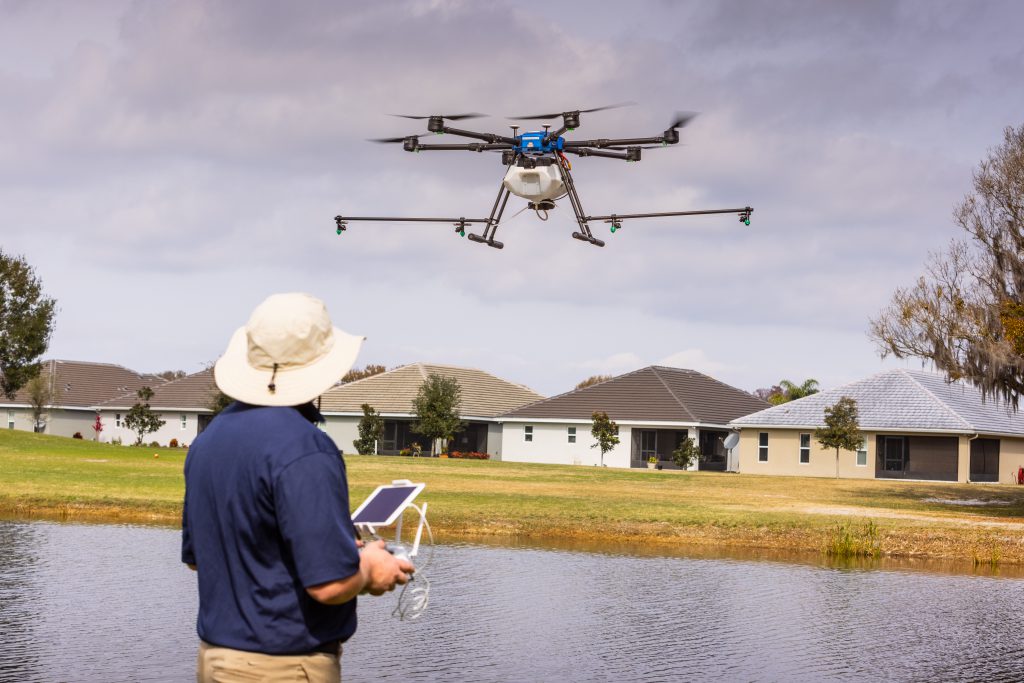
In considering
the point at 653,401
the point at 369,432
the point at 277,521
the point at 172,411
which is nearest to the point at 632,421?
the point at 653,401

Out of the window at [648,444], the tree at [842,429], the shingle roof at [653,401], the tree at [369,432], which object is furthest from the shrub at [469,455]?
the tree at [842,429]

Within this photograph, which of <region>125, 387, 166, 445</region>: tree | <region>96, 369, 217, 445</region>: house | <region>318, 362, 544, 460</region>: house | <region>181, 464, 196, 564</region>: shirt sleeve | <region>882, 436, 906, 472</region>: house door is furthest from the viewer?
<region>96, 369, 217, 445</region>: house

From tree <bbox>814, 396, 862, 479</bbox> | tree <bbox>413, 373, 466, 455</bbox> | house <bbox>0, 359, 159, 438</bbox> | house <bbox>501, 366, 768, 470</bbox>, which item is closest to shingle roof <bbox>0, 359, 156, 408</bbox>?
house <bbox>0, 359, 159, 438</bbox>

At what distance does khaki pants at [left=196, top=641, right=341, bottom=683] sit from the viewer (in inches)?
157

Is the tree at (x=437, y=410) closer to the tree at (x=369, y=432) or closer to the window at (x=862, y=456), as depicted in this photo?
the tree at (x=369, y=432)

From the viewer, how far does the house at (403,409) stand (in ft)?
241

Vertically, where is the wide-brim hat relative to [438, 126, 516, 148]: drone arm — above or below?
below

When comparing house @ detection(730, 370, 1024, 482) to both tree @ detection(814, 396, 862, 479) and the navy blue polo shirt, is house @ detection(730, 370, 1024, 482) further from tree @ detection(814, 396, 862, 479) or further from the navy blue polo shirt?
the navy blue polo shirt

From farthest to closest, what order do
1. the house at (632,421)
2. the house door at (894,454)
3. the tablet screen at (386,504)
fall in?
the house at (632,421)
the house door at (894,454)
the tablet screen at (386,504)

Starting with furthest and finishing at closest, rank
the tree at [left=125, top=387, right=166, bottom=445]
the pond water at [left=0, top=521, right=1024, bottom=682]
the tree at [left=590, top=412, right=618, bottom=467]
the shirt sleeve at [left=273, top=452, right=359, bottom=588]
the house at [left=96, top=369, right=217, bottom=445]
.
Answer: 1. the house at [left=96, top=369, right=217, bottom=445]
2. the tree at [left=125, top=387, right=166, bottom=445]
3. the tree at [left=590, top=412, right=618, bottom=467]
4. the pond water at [left=0, top=521, right=1024, bottom=682]
5. the shirt sleeve at [left=273, top=452, right=359, bottom=588]

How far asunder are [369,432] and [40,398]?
26598mm

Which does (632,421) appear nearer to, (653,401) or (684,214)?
(653,401)

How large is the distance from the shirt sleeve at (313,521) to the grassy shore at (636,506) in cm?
2056

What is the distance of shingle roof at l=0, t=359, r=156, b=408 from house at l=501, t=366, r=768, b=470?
34.5m
